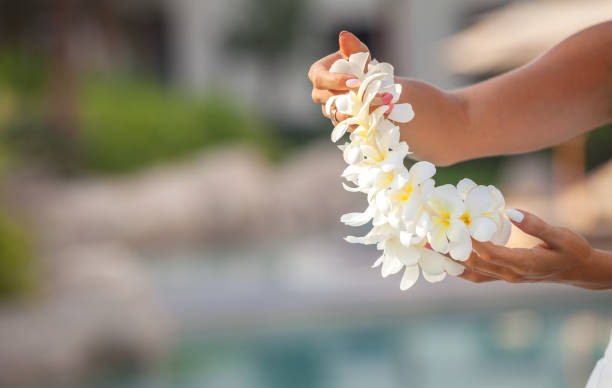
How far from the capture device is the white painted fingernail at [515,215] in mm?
925

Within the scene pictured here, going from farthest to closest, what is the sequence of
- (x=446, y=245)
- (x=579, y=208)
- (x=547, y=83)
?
(x=579, y=208) → (x=547, y=83) → (x=446, y=245)

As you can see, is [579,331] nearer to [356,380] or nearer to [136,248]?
[356,380]

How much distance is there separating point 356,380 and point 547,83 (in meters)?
4.66

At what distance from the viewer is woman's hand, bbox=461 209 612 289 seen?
0.96m

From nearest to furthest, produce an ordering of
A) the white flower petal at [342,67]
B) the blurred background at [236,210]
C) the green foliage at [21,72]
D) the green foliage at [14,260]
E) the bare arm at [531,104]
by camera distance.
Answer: the white flower petal at [342,67] < the bare arm at [531,104] < the green foliage at [14,260] < the blurred background at [236,210] < the green foliage at [21,72]

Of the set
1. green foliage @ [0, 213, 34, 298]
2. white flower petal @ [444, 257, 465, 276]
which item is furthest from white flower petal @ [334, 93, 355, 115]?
green foliage @ [0, 213, 34, 298]

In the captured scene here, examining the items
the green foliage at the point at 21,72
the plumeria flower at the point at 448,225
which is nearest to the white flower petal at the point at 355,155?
the plumeria flower at the point at 448,225

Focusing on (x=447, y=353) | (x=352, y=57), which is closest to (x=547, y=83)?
(x=352, y=57)

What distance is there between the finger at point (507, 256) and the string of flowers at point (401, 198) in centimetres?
2

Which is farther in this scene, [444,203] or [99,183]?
[99,183]

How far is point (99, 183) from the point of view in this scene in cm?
1091

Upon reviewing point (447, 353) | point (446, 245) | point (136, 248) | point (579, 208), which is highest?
point (136, 248)

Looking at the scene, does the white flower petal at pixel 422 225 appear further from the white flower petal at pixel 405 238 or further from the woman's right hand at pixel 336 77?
the woman's right hand at pixel 336 77

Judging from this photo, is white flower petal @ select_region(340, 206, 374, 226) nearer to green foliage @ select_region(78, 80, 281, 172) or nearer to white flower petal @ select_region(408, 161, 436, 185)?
white flower petal @ select_region(408, 161, 436, 185)
